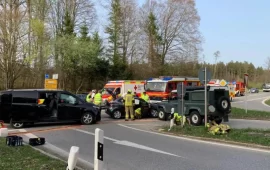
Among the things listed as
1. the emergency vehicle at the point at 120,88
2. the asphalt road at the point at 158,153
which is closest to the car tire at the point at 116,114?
the asphalt road at the point at 158,153

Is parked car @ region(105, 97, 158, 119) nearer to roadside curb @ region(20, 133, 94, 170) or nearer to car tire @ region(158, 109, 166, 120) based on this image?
car tire @ region(158, 109, 166, 120)

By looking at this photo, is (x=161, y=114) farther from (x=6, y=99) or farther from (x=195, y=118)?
(x=6, y=99)

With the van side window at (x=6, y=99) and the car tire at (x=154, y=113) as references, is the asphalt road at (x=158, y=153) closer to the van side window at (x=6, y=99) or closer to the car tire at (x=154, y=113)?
the van side window at (x=6, y=99)

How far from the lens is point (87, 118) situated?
53.5ft

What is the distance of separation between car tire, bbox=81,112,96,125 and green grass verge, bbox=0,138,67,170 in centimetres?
748

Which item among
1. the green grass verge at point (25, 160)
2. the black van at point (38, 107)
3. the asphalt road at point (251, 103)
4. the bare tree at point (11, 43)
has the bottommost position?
the asphalt road at point (251, 103)

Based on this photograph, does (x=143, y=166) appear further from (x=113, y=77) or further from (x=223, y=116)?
(x=113, y=77)

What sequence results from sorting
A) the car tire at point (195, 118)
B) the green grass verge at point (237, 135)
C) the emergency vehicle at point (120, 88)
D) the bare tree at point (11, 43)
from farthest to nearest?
1. the bare tree at point (11, 43)
2. the emergency vehicle at point (120, 88)
3. the car tire at point (195, 118)
4. the green grass verge at point (237, 135)

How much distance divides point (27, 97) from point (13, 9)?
82.8 ft

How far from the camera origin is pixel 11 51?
3525cm

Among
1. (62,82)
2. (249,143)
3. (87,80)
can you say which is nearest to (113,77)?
(87,80)

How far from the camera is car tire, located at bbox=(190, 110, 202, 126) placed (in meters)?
15.5

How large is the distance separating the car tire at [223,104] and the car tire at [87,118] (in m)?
6.21

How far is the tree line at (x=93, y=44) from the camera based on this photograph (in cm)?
3784
